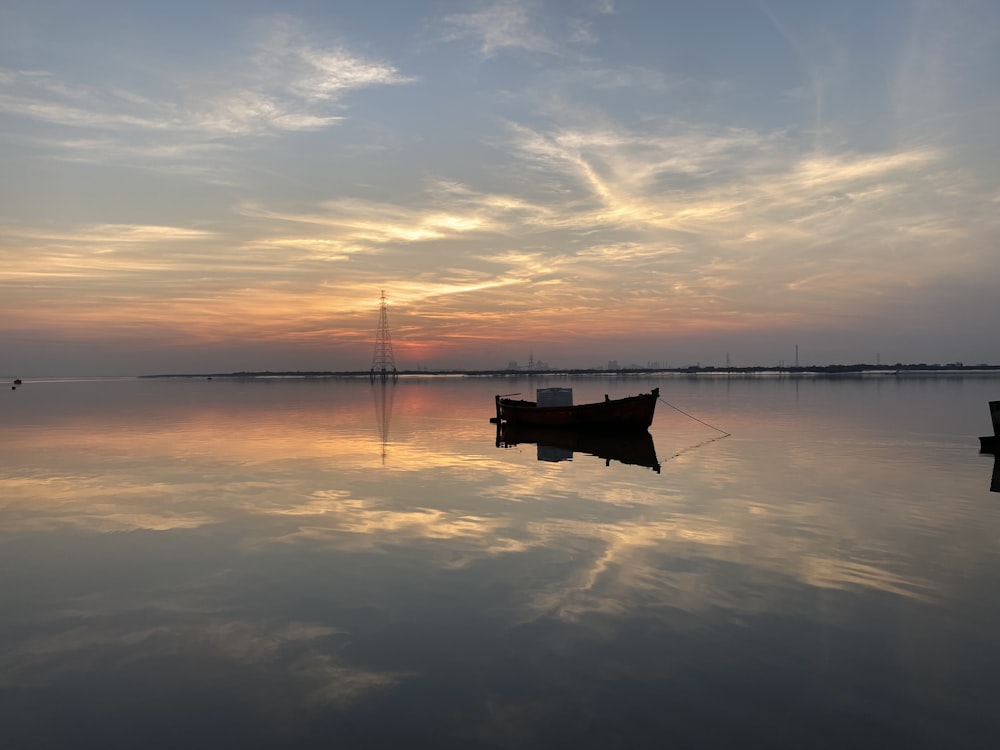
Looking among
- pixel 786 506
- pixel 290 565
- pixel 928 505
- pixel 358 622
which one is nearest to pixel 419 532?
pixel 290 565

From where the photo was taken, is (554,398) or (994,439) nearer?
(994,439)

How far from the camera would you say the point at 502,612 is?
1111cm

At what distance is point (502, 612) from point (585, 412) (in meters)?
34.6

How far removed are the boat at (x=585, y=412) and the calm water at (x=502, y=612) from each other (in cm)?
1975

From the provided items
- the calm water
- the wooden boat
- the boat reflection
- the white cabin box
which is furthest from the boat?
the calm water

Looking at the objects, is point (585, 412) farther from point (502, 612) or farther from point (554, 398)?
point (502, 612)

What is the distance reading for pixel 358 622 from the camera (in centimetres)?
1074

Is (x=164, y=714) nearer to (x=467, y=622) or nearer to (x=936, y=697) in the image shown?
(x=467, y=622)

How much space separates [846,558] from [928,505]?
7.87 m

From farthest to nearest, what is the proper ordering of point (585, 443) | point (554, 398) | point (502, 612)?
point (554, 398) < point (585, 443) < point (502, 612)

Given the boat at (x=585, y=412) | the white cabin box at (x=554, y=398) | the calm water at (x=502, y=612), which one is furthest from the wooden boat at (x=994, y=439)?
the white cabin box at (x=554, y=398)

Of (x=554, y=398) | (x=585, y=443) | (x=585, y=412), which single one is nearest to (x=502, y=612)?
(x=585, y=443)

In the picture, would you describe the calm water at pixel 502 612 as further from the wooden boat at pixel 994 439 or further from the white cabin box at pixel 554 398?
the white cabin box at pixel 554 398

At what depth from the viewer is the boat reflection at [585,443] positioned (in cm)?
3195
